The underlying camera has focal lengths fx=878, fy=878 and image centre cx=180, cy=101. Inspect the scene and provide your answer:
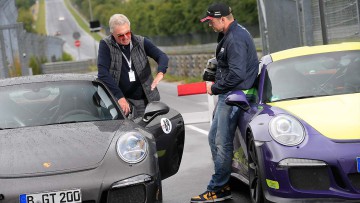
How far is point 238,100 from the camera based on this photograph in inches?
285

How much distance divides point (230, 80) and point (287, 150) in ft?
4.50

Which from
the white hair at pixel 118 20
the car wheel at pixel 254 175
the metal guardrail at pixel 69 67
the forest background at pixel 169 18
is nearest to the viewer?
the car wheel at pixel 254 175

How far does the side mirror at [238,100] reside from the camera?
723 centimetres

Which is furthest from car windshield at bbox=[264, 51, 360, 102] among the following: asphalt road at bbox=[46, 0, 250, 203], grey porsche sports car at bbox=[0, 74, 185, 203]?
asphalt road at bbox=[46, 0, 250, 203]

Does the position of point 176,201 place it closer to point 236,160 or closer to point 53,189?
point 236,160

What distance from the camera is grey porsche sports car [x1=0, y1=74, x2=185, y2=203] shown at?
19.5ft

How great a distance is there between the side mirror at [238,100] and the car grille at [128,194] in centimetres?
141

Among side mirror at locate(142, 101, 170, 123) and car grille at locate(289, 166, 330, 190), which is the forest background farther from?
car grille at locate(289, 166, 330, 190)

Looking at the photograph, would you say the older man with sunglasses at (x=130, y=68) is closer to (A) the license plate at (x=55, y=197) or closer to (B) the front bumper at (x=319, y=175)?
(B) the front bumper at (x=319, y=175)

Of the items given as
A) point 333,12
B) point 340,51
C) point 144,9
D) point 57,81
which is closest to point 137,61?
point 57,81

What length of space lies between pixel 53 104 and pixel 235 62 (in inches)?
62.1


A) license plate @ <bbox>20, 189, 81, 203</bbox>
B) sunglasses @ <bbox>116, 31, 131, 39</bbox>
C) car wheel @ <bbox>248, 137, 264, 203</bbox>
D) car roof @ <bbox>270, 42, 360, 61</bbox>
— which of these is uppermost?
sunglasses @ <bbox>116, 31, 131, 39</bbox>

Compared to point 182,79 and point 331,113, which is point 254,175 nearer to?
point 331,113

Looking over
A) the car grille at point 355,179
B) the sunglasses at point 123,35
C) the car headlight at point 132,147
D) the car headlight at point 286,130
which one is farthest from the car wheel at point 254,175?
the sunglasses at point 123,35
